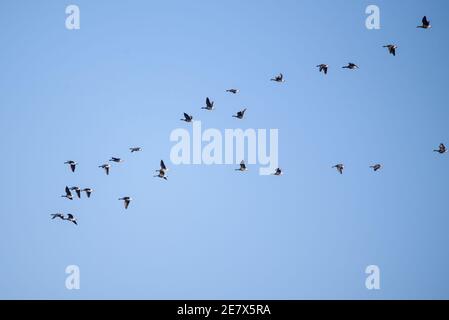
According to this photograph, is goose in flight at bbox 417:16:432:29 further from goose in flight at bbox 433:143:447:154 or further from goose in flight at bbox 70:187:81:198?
goose in flight at bbox 70:187:81:198

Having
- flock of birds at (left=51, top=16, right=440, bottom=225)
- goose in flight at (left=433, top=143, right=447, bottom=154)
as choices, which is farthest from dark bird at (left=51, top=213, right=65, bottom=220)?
goose in flight at (left=433, top=143, right=447, bottom=154)

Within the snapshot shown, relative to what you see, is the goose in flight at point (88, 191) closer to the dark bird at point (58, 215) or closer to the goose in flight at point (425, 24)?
the dark bird at point (58, 215)

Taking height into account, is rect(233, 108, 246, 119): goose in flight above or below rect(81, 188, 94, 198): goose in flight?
above

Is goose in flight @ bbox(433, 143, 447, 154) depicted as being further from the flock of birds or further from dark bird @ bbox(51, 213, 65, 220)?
dark bird @ bbox(51, 213, 65, 220)

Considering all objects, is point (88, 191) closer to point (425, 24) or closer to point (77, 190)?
point (77, 190)

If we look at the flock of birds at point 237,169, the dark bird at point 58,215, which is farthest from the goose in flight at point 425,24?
the dark bird at point 58,215

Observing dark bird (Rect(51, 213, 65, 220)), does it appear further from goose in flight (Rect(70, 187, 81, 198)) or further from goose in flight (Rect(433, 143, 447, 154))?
goose in flight (Rect(433, 143, 447, 154))

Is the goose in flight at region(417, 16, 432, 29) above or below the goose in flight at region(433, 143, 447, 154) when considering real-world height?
above
